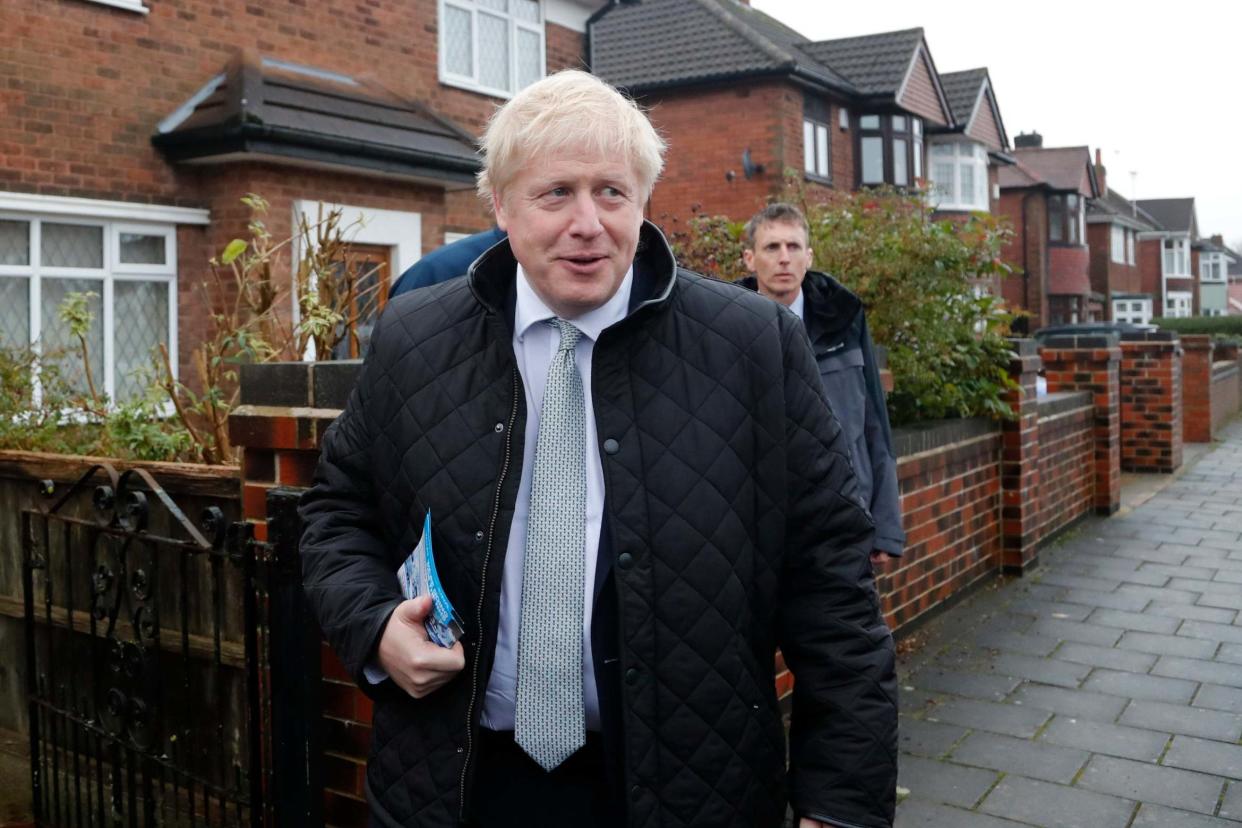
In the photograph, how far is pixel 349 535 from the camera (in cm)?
221

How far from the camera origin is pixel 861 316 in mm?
4523

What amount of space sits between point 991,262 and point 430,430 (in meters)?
5.44

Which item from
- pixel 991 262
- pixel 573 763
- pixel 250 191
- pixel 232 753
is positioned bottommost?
pixel 232 753

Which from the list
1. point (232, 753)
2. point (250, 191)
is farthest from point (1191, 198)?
point (232, 753)

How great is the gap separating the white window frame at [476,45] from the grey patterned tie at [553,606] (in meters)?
13.1

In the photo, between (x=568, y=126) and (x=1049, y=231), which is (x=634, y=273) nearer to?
(x=568, y=126)

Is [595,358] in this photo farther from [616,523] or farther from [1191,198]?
[1191,198]

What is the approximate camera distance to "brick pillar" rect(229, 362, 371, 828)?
308 cm

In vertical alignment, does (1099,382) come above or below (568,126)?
below

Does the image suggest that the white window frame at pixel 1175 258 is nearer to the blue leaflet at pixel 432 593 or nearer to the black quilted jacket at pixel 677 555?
the black quilted jacket at pixel 677 555

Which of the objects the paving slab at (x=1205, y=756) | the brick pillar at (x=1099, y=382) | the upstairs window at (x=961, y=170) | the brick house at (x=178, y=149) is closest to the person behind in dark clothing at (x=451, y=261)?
the paving slab at (x=1205, y=756)

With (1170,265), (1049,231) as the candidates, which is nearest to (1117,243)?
(1049,231)

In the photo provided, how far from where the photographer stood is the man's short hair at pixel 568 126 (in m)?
1.99

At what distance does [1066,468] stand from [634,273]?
7.66 meters
